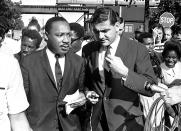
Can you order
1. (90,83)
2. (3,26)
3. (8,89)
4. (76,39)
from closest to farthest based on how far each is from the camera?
(8,89), (3,26), (90,83), (76,39)

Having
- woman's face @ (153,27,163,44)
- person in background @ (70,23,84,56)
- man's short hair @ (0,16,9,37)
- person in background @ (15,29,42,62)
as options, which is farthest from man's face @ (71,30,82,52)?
woman's face @ (153,27,163,44)

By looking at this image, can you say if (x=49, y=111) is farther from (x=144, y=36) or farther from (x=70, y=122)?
(x=144, y=36)

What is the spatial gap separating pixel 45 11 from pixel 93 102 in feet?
160

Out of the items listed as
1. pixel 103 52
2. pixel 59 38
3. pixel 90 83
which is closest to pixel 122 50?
pixel 103 52

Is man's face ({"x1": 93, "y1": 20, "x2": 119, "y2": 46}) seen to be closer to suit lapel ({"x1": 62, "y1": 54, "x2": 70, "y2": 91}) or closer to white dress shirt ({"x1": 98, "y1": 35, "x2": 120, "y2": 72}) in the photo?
white dress shirt ({"x1": 98, "y1": 35, "x2": 120, "y2": 72})

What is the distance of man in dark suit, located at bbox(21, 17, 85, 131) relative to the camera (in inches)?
158

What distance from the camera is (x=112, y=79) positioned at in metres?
4.02

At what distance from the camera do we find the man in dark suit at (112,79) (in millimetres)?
4020

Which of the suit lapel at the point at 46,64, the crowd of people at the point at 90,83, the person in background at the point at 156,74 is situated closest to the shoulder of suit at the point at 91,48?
the crowd of people at the point at 90,83

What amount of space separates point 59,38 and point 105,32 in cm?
48

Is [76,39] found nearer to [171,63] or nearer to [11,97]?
[171,63]

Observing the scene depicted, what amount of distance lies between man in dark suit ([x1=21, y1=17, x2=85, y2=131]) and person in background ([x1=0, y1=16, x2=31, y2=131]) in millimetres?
1012

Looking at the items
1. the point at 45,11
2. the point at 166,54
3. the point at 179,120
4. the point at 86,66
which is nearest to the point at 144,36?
the point at 166,54

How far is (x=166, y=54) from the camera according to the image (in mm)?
6195
